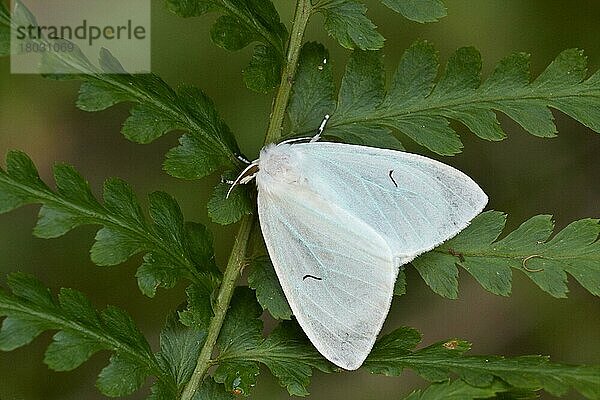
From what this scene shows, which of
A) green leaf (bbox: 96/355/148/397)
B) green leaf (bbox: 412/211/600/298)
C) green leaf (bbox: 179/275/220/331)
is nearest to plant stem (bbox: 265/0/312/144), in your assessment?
green leaf (bbox: 179/275/220/331)

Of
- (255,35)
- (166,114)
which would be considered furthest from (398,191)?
(166,114)

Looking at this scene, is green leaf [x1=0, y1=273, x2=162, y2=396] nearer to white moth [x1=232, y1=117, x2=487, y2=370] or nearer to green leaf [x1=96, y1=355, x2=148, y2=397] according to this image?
green leaf [x1=96, y1=355, x2=148, y2=397]

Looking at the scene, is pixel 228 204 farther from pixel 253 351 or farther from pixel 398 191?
pixel 398 191

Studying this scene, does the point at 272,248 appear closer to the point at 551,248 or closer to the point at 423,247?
the point at 423,247

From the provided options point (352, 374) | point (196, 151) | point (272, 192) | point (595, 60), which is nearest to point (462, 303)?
point (352, 374)

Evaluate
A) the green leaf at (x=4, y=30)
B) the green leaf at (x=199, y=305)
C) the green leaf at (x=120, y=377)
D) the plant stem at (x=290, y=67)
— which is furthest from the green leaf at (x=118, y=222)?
the plant stem at (x=290, y=67)
